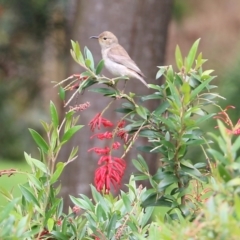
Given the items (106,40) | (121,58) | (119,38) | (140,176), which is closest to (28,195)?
(140,176)

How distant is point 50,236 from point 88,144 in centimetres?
292

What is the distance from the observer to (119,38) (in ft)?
14.2

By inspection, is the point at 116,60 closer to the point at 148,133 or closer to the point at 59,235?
the point at 148,133

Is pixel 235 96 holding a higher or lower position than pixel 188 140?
lower

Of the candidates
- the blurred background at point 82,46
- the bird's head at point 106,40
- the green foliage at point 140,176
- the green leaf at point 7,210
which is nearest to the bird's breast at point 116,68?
the bird's head at point 106,40

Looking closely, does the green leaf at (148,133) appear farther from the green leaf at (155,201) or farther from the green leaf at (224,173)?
the green leaf at (224,173)

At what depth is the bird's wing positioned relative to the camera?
3486mm

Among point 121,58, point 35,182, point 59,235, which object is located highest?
point 121,58

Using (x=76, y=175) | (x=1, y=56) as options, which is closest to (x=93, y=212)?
(x=76, y=175)

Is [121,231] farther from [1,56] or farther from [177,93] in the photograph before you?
[1,56]

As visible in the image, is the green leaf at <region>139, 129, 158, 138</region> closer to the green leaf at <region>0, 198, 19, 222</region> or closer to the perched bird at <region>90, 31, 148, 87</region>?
the green leaf at <region>0, 198, 19, 222</region>

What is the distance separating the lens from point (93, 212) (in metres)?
1.56

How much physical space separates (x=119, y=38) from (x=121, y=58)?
2.50 ft

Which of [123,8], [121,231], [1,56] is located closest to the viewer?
[121,231]
